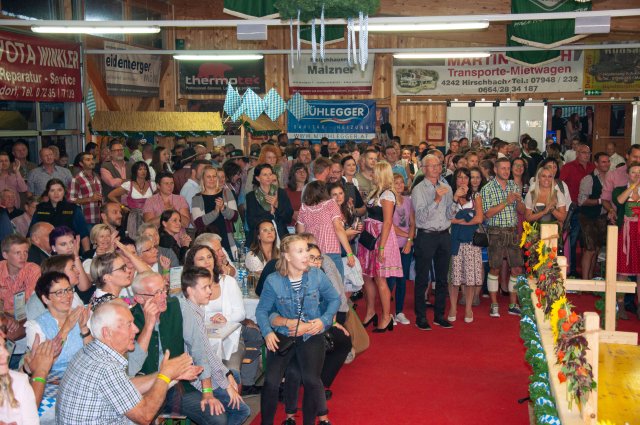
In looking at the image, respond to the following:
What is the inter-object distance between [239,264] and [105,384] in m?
3.39

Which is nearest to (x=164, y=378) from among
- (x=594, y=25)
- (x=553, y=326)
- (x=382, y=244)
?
(x=553, y=326)

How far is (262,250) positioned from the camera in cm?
627

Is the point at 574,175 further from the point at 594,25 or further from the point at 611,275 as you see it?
the point at 611,275

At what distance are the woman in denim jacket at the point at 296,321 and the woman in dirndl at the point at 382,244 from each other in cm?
228

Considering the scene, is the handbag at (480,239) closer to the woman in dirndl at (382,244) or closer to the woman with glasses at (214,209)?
the woman in dirndl at (382,244)

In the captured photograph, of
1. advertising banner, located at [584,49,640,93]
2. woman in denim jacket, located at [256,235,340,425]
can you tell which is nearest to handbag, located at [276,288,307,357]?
woman in denim jacket, located at [256,235,340,425]

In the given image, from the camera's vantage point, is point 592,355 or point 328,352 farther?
point 328,352

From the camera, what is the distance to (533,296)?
565cm

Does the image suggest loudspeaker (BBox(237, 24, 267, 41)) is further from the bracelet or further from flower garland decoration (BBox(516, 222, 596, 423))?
the bracelet

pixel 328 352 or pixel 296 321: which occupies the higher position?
pixel 296 321

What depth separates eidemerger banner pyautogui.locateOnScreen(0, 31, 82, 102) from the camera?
12055mm

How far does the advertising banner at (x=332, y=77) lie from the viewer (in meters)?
18.4

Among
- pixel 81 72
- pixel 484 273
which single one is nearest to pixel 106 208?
pixel 484 273

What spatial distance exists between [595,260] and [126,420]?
7096 millimetres
